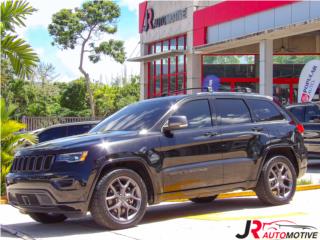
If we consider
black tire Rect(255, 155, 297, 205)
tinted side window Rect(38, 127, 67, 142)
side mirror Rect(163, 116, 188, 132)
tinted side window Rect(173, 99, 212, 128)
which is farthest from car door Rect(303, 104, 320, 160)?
side mirror Rect(163, 116, 188, 132)

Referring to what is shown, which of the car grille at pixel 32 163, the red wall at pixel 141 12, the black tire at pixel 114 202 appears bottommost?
the black tire at pixel 114 202

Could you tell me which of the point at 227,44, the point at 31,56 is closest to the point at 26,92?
the point at 227,44

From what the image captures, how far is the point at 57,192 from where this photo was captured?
7.53 m

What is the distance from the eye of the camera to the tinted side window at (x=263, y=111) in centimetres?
958

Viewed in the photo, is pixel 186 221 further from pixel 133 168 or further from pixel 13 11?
pixel 13 11

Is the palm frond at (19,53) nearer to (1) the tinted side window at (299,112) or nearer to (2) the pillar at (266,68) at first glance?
(1) the tinted side window at (299,112)

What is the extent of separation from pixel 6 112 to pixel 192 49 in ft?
63.5

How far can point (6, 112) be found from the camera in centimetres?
1235

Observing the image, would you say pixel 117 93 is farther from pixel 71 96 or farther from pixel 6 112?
pixel 6 112

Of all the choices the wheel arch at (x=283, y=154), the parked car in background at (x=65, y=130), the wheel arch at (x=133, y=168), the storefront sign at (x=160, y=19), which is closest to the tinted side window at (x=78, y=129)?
the parked car in background at (x=65, y=130)

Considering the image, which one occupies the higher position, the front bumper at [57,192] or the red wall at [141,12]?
the red wall at [141,12]

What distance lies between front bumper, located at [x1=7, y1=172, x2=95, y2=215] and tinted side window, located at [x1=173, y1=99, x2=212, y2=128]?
1.83m

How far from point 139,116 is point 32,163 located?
1.69m

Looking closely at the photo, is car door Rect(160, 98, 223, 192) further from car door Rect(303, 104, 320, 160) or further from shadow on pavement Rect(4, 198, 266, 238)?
car door Rect(303, 104, 320, 160)
